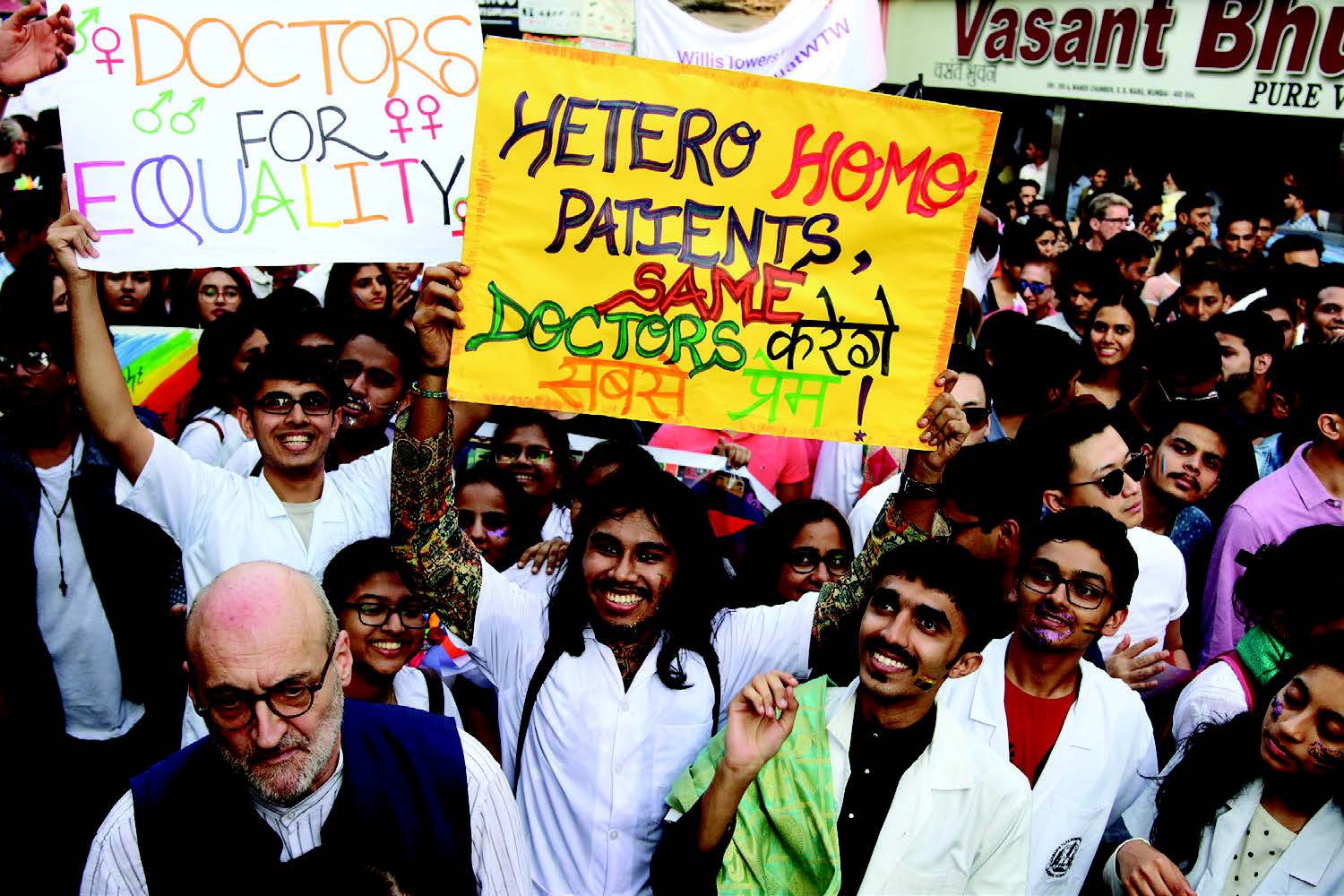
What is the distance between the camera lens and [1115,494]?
3799mm

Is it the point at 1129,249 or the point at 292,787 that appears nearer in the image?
the point at 292,787

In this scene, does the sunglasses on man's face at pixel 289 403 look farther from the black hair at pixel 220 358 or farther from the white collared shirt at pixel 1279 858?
the white collared shirt at pixel 1279 858

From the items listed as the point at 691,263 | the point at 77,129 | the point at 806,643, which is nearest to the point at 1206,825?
the point at 806,643

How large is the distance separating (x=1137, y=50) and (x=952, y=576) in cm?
1212

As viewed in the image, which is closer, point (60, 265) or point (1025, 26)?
point (60, 265)

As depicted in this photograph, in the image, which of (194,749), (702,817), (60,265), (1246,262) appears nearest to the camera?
(194,749)

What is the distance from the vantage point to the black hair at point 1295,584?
3044 millimetres

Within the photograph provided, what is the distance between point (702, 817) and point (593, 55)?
5.85 feet

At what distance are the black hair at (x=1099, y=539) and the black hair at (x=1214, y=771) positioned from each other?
1.52 ft

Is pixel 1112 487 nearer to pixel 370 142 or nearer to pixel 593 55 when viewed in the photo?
pixel 593 55

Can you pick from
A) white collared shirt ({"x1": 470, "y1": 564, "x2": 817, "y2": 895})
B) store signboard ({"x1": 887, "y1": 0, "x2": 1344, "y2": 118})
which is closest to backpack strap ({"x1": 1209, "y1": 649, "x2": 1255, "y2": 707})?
white collared shirt ({"x1": 470, "y1": 564, "x2": 817, "y2": 895})

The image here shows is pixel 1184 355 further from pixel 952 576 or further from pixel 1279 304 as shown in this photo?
pixel 952 576

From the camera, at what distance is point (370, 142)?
3.36 meters

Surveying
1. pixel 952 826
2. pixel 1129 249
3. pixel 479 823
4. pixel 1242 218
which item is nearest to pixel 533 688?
pixel 479 823
